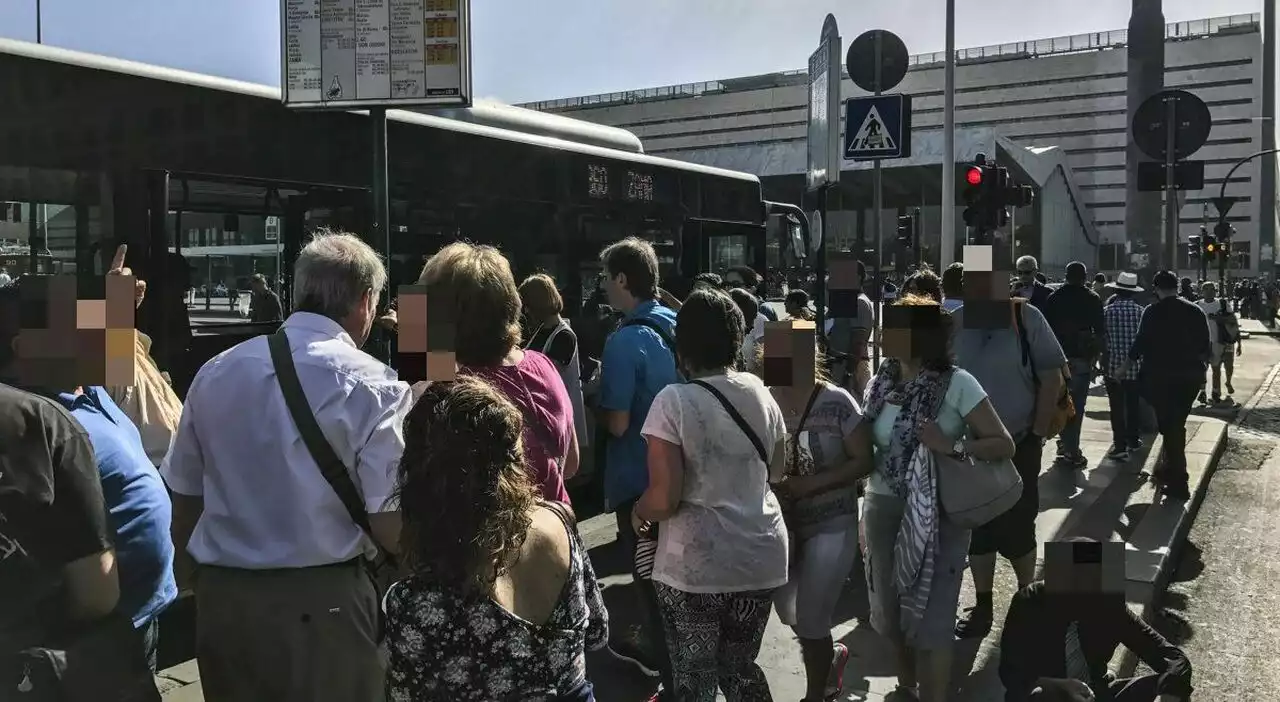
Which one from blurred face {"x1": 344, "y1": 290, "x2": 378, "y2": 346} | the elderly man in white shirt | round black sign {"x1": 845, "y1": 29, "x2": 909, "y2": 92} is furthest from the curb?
round black sign {"x1": 845, "y1": 29, "x2": 909, "y2": 92}

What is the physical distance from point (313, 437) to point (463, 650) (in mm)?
773

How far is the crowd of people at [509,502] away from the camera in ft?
6.89

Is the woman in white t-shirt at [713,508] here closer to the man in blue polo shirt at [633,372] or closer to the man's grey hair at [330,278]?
the man in blue polo shirt at [633,372]

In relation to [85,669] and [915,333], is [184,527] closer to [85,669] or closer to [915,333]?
[85,669]

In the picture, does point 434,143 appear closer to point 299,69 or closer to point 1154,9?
point 299,69

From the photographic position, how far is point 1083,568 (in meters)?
3.23

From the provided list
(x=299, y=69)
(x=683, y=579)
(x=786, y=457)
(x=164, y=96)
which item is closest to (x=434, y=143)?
(x=164, y=96)

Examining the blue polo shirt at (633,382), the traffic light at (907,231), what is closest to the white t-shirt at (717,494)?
the blue polo shirt at (633,382)

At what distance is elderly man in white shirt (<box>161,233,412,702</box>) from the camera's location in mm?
2590

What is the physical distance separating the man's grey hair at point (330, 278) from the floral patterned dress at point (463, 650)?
3.04ft

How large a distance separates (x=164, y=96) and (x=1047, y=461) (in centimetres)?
804

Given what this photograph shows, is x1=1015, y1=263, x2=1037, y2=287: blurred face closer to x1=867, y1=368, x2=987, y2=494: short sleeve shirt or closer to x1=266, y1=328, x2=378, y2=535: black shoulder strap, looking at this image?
x1=867, y1=368, x2=987, y2=494: short sleeve shirt

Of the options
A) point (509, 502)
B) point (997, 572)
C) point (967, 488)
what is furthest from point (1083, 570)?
point (997, 572)

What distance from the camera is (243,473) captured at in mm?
2613
